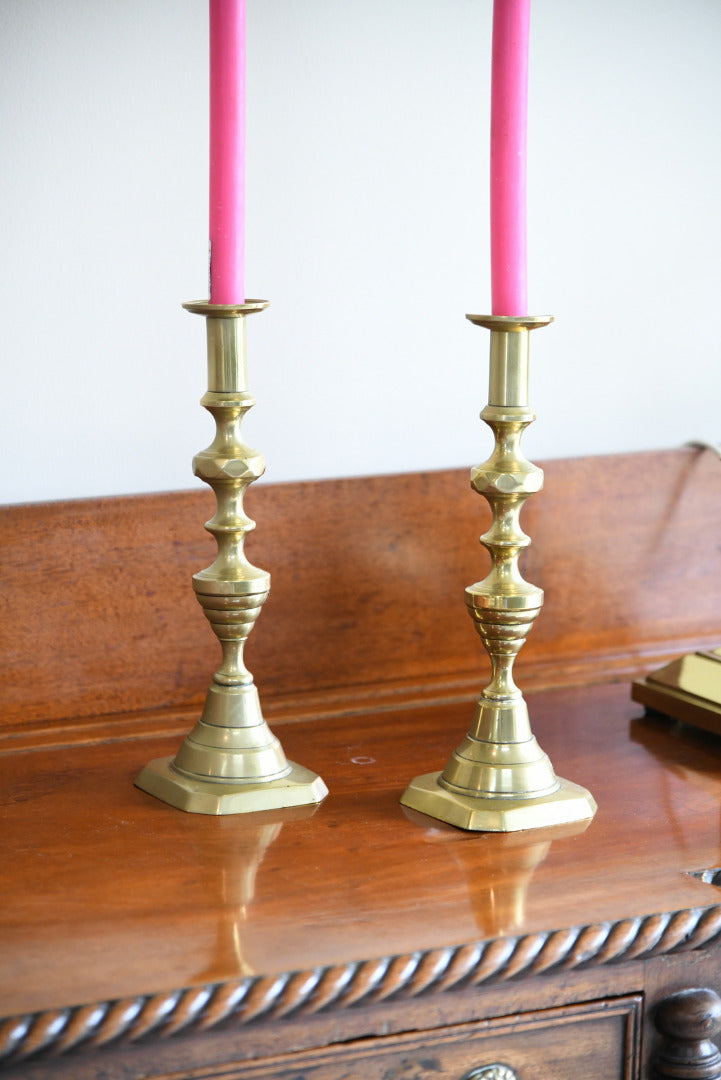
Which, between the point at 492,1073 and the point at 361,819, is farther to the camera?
the point at 361,819

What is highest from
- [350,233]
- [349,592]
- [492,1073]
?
[350,233]

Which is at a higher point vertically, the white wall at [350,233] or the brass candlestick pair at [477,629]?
the white wall at [350,233]

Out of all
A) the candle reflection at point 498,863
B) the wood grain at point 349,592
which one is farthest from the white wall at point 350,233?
the candle reflection at point 498,863

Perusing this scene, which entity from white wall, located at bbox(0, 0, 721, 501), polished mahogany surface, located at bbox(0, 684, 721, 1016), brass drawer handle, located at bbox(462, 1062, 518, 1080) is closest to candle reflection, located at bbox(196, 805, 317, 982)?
polished mahogany surface, located at bbox(0, 684, 721, 1016)

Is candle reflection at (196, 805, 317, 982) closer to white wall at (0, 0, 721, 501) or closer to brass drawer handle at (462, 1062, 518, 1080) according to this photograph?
brass drawer handle at (462, 1062, 518, 1080)

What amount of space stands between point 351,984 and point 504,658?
0.21 metres

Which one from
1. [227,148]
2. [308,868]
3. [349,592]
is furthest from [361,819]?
[227,148]

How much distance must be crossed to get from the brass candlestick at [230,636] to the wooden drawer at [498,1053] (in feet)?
0.55

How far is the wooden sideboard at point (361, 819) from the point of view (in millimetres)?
532

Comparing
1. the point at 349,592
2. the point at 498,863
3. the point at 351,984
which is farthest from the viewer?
the point at 349,592

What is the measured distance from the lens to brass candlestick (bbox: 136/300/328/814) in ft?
2.17

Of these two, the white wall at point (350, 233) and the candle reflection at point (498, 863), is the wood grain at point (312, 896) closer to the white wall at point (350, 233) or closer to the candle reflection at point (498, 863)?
the candle reflection at point (498, 863)

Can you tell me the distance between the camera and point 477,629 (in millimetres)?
679

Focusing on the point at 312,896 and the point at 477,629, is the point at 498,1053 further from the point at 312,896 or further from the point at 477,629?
the point at 477,629
